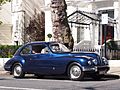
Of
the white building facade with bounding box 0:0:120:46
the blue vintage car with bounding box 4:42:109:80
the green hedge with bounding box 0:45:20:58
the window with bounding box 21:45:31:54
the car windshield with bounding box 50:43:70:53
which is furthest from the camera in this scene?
the white building facade with bounding box 0:0:120:46

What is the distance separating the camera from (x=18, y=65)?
58.4 feet

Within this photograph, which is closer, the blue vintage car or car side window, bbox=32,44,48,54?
the blue vintage car

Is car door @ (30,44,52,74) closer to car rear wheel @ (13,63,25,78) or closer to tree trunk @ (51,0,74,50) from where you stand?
car rear wheel @ (13,63,25,78)

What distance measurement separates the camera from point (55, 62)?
16.3 m

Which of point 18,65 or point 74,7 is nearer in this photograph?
point 18,65

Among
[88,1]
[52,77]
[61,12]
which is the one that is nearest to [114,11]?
[88,1]

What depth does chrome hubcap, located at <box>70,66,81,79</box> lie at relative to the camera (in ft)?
51.8

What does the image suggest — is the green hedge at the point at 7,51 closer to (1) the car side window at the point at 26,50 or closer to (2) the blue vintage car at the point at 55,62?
(2) the blue vintage car at the point at 55,62

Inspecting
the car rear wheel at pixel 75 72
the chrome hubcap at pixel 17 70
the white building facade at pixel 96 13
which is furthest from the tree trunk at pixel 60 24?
the white building facade at pixel 96 13

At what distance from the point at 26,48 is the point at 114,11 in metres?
13.2

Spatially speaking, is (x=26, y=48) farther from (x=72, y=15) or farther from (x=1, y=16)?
(x=1, y=16)

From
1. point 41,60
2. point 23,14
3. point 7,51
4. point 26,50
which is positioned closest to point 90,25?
point 7,51

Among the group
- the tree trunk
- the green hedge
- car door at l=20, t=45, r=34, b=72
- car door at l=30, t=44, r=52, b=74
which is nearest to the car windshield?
car door at l=30, t=44, r=52, b=74

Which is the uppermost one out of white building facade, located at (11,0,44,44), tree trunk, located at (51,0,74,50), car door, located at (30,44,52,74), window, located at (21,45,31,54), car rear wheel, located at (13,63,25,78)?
white building facade, located at (11,0,44,44)
